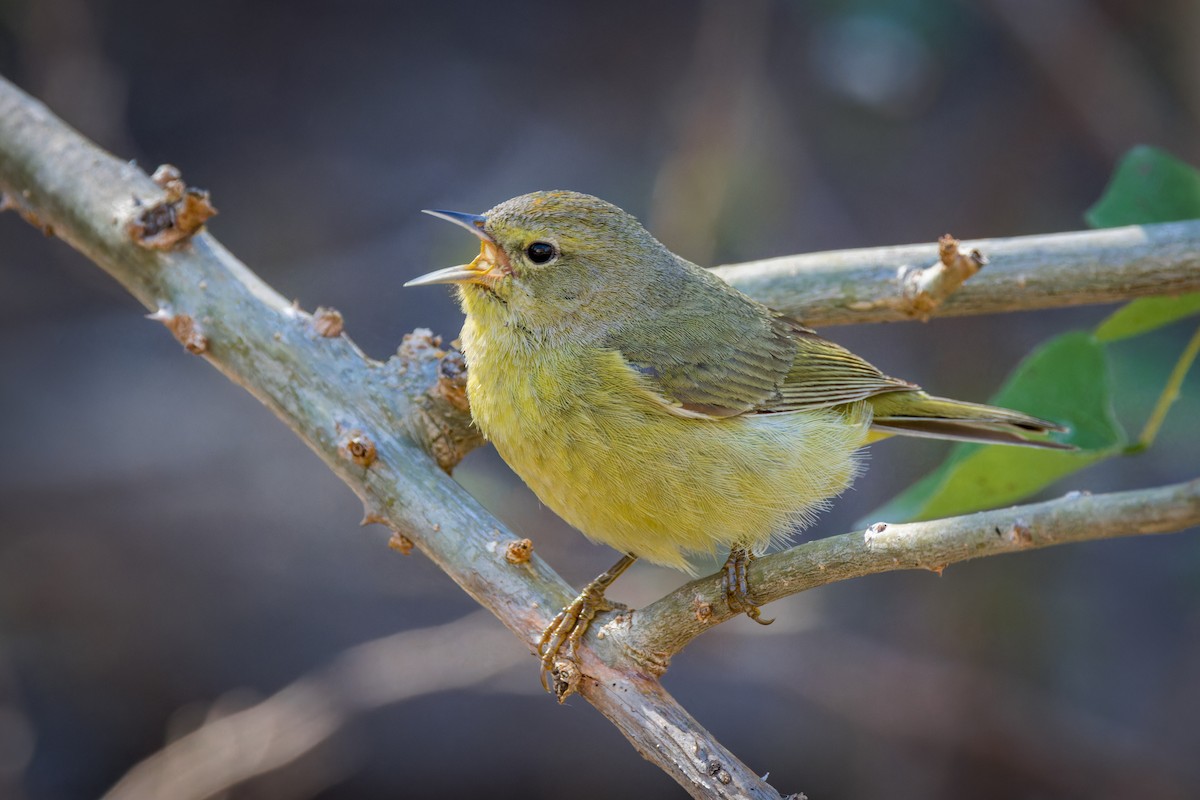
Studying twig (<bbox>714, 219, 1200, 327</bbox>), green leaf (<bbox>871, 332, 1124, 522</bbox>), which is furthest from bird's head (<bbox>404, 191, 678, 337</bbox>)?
green leaf (<bbox>871, 332, 1124, 522</bbox>)

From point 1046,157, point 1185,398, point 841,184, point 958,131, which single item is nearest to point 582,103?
point 841,184

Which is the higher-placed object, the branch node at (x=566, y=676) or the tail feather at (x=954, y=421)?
the tail feather at (x=954, y=421)

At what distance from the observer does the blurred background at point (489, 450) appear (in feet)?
16.6

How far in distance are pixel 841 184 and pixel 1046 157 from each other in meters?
1.22

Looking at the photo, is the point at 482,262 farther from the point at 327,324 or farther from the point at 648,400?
the point at 648,400

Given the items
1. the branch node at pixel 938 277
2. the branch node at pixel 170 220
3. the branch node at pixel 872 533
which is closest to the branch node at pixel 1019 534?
the branch node at pixel 872 533

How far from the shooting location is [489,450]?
585 centimetres

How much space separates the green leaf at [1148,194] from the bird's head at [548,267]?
59.8 inches

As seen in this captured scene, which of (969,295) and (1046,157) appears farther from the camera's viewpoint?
(1046,157)

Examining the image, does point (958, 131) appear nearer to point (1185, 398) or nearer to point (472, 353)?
point (1185, 398)

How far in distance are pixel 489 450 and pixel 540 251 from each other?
110 inches

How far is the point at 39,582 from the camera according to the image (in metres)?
5.17

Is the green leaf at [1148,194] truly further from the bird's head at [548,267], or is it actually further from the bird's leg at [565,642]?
the bird's leg at [565,642]

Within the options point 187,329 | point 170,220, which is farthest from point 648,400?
point 170,220
